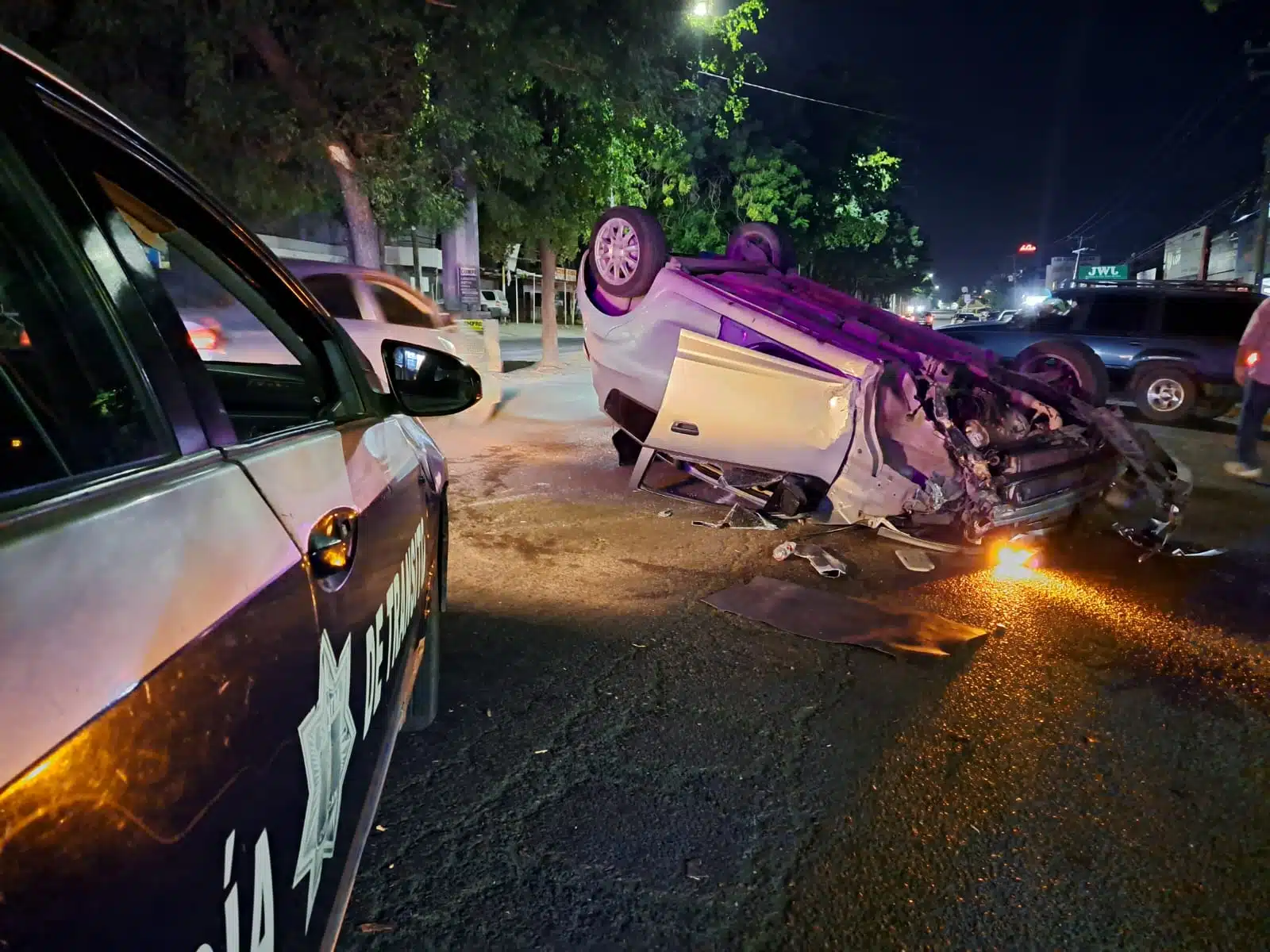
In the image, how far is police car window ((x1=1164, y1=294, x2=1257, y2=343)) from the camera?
35.7ft

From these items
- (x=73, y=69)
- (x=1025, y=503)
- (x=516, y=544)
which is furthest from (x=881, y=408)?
(x=73, y=69)

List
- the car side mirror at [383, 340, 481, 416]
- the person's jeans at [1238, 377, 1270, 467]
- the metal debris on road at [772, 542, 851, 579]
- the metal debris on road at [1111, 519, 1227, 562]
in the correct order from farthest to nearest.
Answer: the person's jeans at [1238, 377, 1270, 467] → the metal debris on road at [1111, 519, 1227, 562] → the metal debris on road at [772, 542, 851, 579] → the car side mirror at [383, 340, 481, 416]

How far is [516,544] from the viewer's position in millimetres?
5422

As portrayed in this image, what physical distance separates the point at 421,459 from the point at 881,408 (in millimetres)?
3172

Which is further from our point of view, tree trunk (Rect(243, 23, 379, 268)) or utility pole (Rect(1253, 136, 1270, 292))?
utility pole (Rect(1253, 136, 1270, 292))

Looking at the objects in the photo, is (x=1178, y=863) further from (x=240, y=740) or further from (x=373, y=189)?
(x=373, y=189)

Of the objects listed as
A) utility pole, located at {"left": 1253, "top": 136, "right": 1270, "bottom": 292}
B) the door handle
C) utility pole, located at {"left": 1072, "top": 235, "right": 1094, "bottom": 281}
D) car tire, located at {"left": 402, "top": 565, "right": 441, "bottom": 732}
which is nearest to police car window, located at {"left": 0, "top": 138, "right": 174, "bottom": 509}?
the door handle

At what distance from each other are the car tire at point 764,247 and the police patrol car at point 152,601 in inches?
232

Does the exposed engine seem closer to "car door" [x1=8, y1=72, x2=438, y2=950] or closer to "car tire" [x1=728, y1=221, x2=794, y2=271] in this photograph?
"car tire" [x1=728, y1=221, x2=794, y2=271]

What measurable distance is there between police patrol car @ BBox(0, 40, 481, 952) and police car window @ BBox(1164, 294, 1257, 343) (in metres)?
12.4

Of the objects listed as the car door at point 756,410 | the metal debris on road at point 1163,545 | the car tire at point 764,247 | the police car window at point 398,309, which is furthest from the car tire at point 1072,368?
the police car window at point 398,309

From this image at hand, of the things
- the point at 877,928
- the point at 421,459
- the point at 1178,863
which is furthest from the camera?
the point at 421,459

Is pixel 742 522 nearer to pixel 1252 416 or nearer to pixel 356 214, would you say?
pixel 1252 416

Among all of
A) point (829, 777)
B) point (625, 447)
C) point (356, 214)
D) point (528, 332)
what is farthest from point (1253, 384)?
point (528, 332)
